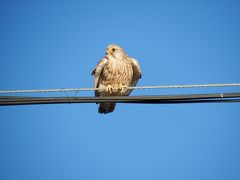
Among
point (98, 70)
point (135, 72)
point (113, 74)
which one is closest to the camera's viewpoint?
point (113, 74)

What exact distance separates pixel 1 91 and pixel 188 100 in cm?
252

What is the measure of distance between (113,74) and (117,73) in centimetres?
11

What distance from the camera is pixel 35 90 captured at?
19.2ft

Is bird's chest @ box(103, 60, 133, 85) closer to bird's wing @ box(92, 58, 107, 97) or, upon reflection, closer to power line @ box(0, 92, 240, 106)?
bird's wing @ box(92, 58, 107, 97)

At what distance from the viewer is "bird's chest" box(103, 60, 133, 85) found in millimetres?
10297

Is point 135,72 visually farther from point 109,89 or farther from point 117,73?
point 109,89

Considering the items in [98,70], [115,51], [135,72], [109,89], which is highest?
[115,51]

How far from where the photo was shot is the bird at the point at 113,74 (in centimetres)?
1030

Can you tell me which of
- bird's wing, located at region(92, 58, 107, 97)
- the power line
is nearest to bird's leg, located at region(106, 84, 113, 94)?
bird's wing, located at region(92, 58, 107, 97)

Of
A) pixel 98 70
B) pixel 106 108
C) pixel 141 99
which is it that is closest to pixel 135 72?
pixel 98 70

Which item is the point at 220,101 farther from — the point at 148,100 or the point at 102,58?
the point at 102,58

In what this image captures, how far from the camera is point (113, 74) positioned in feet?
33.8

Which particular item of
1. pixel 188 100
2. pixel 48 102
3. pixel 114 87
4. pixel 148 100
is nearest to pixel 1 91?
pixel 48 102

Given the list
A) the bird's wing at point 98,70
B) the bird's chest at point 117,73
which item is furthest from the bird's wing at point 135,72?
the bird's wing at point 98,70
